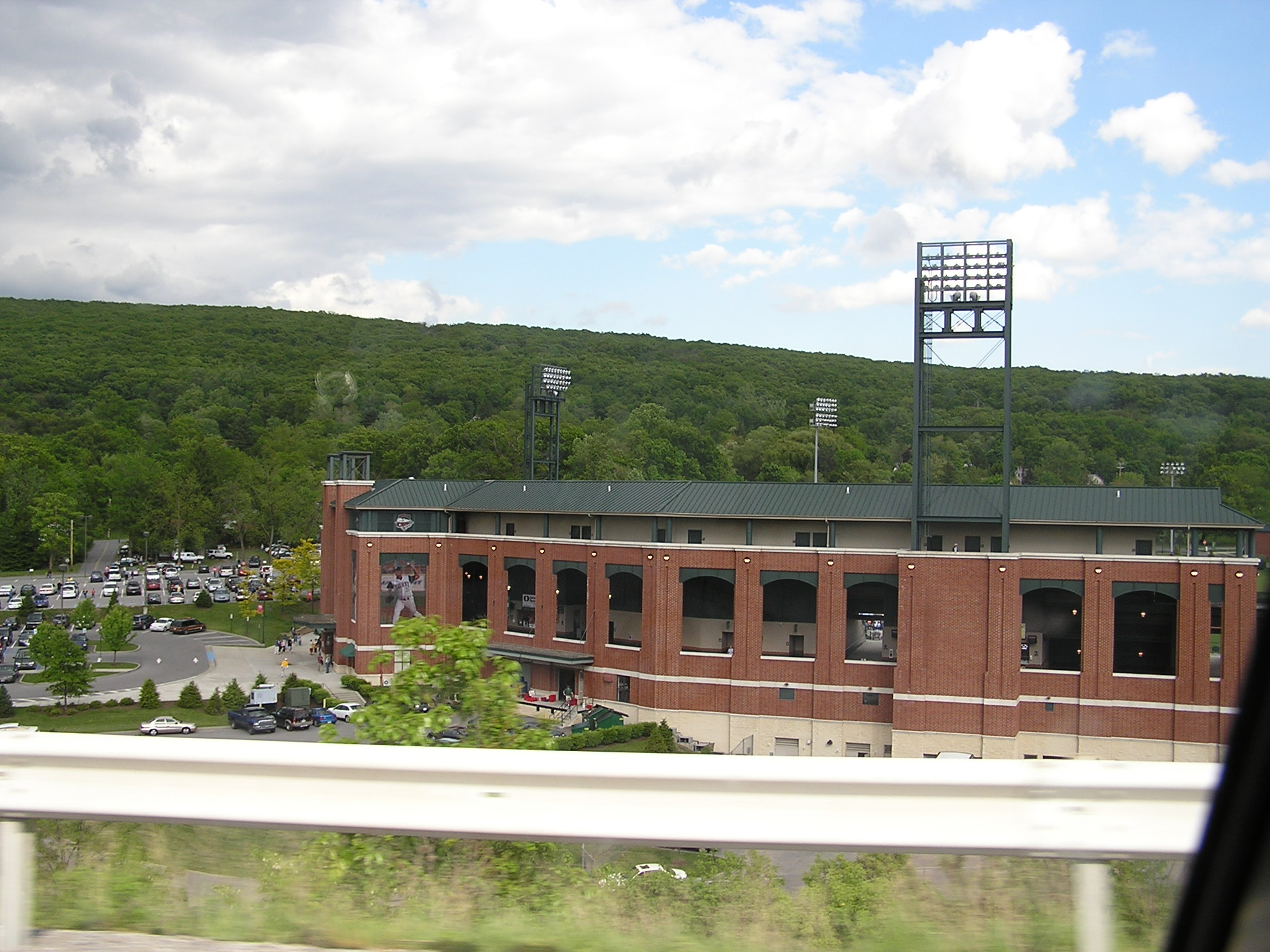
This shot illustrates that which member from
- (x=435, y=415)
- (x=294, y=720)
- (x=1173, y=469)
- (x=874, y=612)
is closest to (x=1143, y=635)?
(x=874, y=612)

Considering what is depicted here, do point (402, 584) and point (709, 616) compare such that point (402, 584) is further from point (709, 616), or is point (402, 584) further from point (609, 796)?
point (609, 796)

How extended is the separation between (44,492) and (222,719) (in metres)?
53.8

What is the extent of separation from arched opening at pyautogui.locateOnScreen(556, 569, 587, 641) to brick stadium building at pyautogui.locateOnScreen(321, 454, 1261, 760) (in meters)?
0.11

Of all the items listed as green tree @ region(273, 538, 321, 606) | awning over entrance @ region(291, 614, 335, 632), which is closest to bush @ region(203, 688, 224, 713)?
awning over entrance @ region(291, 614, 335, 632)

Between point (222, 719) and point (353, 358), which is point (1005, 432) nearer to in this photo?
point (222, 719)

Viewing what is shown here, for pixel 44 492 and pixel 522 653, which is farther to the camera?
pixel 44 492

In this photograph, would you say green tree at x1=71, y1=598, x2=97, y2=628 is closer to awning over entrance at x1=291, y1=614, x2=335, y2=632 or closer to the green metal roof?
awning over entrance at x1=291, y1=614, x2=335, y2=632

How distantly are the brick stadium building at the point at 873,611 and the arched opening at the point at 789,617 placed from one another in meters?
0.09

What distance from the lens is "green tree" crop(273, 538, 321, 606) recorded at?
2464 inches

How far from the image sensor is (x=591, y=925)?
157 inches

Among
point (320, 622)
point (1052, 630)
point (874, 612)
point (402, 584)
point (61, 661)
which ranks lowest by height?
point (320, 622)

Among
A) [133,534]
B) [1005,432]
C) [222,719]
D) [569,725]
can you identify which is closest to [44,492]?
[133,534]

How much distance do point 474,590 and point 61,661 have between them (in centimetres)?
1935

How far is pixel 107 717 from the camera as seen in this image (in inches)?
1382
